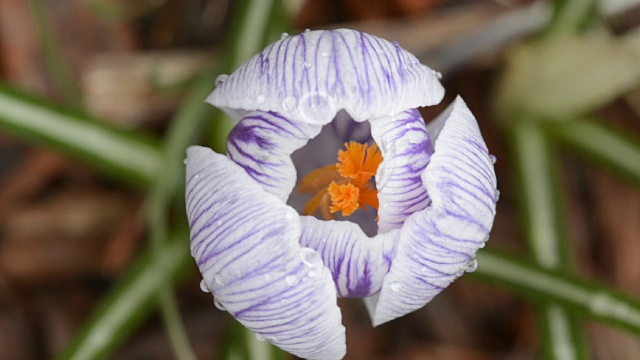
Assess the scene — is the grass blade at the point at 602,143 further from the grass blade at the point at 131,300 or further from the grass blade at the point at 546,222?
the grass blade at the point at 131,300

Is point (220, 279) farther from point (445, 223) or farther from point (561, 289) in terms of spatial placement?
point (561, 289)

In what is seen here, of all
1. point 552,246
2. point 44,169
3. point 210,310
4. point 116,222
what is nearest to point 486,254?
point 552,246

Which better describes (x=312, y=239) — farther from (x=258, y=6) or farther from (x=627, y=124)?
(x=627, y=124)

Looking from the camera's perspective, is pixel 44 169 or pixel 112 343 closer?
pixel 112 343

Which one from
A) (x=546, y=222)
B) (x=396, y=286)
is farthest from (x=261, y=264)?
(x=546, y=222)

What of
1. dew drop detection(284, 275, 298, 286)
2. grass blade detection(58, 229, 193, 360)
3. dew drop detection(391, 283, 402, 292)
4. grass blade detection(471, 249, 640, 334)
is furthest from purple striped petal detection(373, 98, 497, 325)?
grass blade detection(58, 229, 193, 360)

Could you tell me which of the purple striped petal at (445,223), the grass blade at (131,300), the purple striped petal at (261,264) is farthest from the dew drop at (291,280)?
the grass blade at (131,300)
